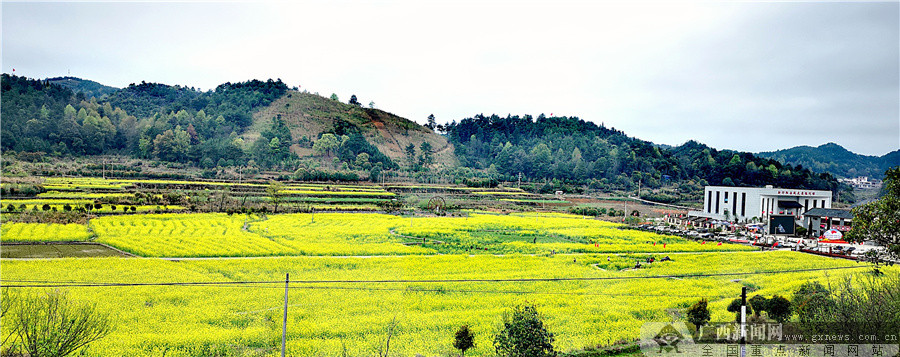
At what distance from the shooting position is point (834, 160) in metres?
125

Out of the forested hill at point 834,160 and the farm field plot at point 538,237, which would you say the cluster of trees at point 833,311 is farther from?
the forested hill at point 834,160

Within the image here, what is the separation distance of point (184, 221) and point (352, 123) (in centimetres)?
7697

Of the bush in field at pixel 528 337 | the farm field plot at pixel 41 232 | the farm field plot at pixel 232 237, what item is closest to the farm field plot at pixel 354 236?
the farm field plot at pixel 232 237

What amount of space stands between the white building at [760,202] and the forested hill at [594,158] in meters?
27.0

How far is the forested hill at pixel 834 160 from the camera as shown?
385 feet

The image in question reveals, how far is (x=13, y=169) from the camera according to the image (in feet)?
150

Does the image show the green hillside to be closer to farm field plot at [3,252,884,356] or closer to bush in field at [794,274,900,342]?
farm field plot at [3,252,884,356]

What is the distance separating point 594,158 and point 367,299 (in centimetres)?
8487

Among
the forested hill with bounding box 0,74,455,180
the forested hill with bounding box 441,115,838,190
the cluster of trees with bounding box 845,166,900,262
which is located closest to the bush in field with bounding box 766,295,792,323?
the cluster of trees with bounding box 845,166,900,262

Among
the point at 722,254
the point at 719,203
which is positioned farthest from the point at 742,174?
the point at 722,254

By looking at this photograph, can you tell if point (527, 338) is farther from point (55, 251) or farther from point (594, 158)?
point (594, 158)

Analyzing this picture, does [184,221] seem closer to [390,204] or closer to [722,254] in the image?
[390,204]

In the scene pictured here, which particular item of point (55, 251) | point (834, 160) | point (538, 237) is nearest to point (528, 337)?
point (55, 251)

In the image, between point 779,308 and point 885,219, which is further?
point 779,308
